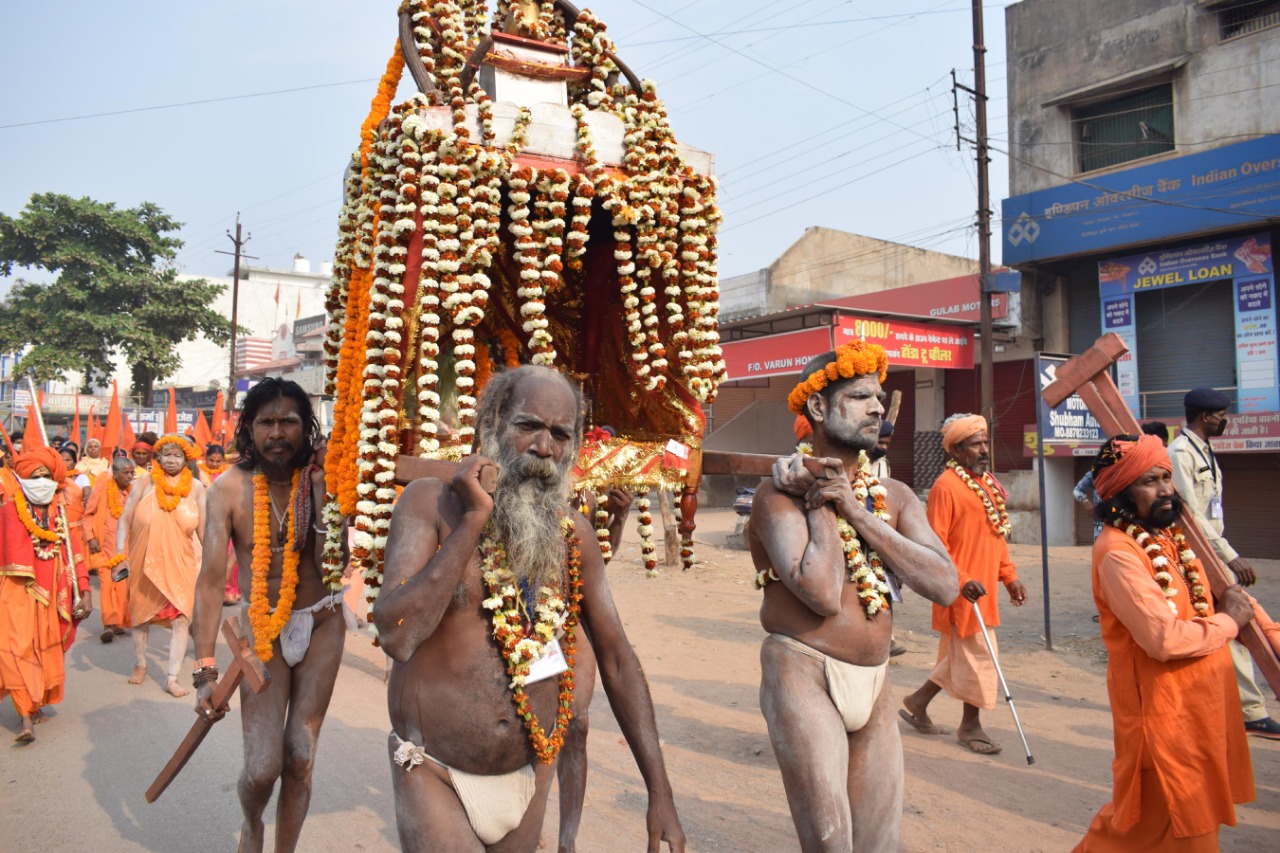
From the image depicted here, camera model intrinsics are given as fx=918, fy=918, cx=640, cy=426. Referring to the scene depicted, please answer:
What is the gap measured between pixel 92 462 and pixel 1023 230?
17181 millimetres

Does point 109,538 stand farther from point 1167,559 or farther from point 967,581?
point 1167,559

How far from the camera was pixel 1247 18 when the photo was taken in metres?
16.2

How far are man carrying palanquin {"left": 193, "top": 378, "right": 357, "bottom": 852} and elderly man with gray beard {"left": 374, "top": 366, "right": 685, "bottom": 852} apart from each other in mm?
1704

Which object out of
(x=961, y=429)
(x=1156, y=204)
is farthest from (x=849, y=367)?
(x=1156, y=204)

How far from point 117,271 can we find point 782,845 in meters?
36.6

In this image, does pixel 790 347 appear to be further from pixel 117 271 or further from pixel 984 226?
pixel 117 271

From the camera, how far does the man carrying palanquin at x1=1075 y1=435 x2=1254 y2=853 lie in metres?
3.57

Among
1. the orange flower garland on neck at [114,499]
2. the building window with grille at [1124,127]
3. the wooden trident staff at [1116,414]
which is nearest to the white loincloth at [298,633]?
the wooden trident staff at [1116,414]

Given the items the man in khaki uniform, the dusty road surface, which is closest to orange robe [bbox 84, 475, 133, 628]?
the dusty road surface

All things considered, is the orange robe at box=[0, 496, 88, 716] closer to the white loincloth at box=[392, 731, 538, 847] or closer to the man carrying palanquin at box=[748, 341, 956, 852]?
the white loincloth at box=[392, 731, 538, 847]

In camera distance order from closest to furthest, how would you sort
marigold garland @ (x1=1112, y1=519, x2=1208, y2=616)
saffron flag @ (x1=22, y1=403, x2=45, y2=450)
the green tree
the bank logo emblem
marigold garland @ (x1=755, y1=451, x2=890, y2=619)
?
marigold garland @ (x1=755, y1=451, x2=890, y2=619)
marigold garland @ (x1=1112, y1=519, x2=1208, y2=616)
saffron flag @ (x1=22, y1=403, x2=45, y2=450)
the bank logo emblem
the green tree

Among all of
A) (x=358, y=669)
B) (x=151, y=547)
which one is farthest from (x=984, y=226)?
(x=151, y=547)

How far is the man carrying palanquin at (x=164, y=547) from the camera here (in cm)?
832

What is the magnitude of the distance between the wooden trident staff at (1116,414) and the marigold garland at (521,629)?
2.76 m
